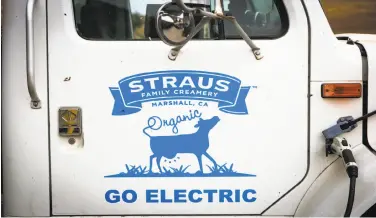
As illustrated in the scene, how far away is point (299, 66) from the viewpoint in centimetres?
259

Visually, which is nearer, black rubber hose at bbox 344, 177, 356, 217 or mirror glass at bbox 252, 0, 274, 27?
black rubber hose at bbox 344, 177, 356, 217

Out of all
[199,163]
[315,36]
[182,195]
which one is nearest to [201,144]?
[199,163]

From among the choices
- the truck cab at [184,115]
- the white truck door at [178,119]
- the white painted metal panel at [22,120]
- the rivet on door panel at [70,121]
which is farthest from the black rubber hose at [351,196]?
the white painted metal panel at [22,120]

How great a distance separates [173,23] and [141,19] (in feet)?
1.42

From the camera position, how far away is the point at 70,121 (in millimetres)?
2584

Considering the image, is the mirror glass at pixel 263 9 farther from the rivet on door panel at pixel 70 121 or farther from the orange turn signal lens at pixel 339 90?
the rivet on door panel at pixel 70 121

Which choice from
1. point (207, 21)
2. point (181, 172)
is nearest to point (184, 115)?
point (181, 172)

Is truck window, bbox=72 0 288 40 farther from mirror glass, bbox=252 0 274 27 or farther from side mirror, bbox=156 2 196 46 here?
side mirror, bbox=156 2 196 46

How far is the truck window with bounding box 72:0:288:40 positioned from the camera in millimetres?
2633

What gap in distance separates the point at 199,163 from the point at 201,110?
0.79 feet

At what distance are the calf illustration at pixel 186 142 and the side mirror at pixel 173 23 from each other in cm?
46

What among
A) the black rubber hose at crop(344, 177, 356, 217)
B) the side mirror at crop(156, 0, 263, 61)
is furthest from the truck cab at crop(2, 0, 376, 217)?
the side mirror at crop(156, 0, 263, 61)

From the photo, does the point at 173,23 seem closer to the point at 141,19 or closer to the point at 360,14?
the point at 141,19

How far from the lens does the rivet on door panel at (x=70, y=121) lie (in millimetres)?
2586
